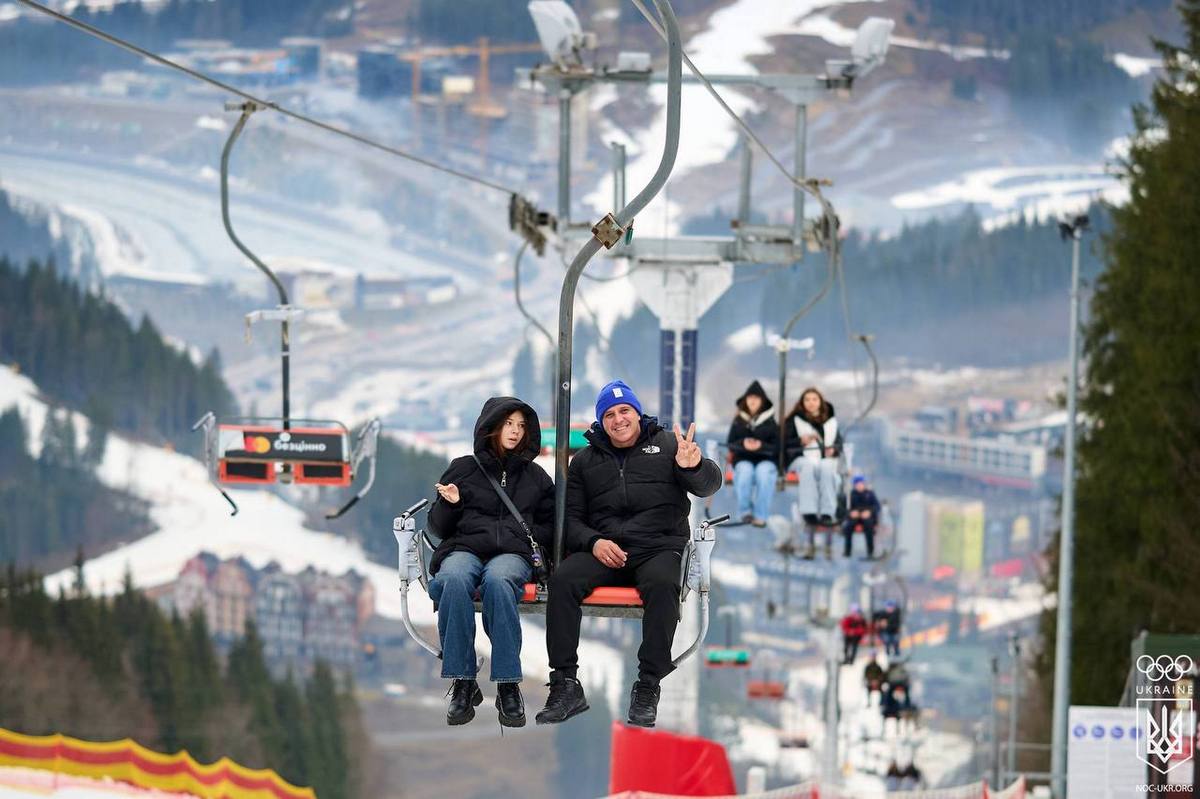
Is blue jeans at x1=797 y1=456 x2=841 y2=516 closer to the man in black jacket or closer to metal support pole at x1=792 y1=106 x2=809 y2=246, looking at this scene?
metal support pole at x1=792 y1=106 x2=809 y2=246

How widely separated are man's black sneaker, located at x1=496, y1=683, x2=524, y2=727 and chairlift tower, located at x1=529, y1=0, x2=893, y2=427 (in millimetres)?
8015

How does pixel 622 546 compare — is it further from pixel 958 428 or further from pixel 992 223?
pixel 992 223

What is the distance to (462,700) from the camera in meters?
7.26

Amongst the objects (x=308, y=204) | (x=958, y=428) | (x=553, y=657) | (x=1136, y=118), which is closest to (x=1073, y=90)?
(x=958, y=428)

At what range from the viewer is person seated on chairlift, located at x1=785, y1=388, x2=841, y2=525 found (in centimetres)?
1484

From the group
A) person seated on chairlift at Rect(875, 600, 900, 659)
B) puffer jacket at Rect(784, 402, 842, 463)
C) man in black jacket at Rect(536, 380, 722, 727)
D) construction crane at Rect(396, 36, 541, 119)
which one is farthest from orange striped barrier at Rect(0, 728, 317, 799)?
construction crane at Rect(396, 36, 541, 119)

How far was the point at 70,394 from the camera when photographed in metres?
71.9

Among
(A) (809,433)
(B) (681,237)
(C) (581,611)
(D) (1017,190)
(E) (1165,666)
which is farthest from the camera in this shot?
(D) (1017,190)

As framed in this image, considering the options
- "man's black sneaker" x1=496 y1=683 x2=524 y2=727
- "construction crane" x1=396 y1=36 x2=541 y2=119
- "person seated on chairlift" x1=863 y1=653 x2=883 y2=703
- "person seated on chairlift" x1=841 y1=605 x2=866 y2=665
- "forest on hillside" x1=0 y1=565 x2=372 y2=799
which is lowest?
"forest on hillside" x1=0 y1=565 x2=372 y2=799

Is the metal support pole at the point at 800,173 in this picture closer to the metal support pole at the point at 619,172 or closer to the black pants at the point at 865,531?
the metal support pole at the point at 619,172

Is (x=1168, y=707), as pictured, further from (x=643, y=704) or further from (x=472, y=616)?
(x=472, y=616)

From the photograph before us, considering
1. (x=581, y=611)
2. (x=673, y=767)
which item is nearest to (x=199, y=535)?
(x=673, y=767)

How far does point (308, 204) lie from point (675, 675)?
Result: 59122 mm

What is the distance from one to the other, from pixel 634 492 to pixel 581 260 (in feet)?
4.17
